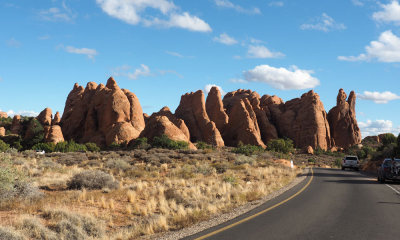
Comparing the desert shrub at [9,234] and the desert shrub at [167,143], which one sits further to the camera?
the desert shrub at [167,143]

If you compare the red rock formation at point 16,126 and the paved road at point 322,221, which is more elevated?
the red rock formation at point 16,126

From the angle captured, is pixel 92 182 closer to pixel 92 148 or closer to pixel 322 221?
pixel 322 221

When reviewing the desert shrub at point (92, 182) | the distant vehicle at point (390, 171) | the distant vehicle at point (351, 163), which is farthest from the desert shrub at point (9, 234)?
the distant vehicle at point (351, 163)

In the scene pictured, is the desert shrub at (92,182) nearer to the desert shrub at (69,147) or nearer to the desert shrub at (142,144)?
the desert shrub at (142,144)

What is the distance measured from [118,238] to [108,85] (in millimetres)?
78757

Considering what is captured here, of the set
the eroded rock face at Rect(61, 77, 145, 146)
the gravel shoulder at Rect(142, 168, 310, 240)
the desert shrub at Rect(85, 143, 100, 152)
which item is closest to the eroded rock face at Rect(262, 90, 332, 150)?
the eroded rock face at Rect(61, 77, 145, 146)

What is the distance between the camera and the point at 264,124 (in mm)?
97688

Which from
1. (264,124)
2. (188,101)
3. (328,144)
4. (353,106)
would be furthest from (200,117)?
(353,106)

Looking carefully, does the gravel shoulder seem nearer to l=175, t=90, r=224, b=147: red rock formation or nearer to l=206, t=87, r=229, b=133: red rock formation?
l=175, t=90, r=224, b=147: red rock formation

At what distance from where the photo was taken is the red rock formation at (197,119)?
267ft

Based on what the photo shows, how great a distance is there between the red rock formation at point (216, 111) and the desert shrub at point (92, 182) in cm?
7765

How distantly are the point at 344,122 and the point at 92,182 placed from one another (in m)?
95.7

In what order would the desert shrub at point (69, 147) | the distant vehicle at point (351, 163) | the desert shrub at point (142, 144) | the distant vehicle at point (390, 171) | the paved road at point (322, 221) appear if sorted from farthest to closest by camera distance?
the desert shrub at point (69, 147)
the desert shrub at point (142, 144)
the distant vehicle at point (351, 163)
the distant vehicle at point (390, 171)
the paved road at point (322, 221)

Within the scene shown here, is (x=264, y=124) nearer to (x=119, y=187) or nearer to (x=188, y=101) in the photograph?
(x=188, y=101)
